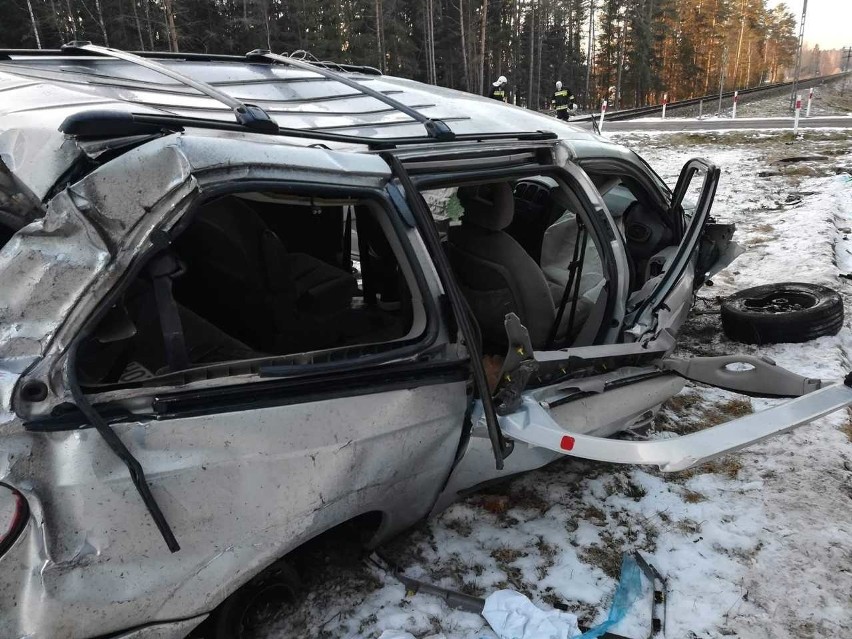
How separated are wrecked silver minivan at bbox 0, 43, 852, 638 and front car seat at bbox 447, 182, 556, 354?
0.01m

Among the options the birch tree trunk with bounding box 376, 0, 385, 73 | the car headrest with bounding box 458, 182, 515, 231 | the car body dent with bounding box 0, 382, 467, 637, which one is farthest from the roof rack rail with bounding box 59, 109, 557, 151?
the birch tree trunk with bounding box 376, 0, 385, 73

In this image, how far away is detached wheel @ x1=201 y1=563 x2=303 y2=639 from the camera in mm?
1986

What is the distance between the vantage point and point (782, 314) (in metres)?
4.38

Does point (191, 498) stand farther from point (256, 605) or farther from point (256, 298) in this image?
point (256, 298)

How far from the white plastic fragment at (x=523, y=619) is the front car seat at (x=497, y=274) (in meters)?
1.25

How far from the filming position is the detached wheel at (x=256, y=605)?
1.99 m

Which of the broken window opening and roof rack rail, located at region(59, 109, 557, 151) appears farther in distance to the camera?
the broken window opening

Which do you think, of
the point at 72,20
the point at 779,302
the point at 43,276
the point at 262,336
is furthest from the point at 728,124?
the point at 72,20

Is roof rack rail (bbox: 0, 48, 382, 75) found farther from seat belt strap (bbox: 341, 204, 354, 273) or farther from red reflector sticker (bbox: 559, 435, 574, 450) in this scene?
red reflector sticker (bbox: 559, 435, 574, 450)

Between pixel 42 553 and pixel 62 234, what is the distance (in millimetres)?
762

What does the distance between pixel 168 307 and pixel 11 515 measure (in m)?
0.60

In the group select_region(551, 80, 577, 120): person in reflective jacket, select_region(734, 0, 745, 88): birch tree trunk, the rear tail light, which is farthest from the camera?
select_region(734, 0, 745, 88): birch tree trunk

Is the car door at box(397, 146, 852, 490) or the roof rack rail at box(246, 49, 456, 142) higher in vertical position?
the roof rack rail at box(246, 49, 456, 142)

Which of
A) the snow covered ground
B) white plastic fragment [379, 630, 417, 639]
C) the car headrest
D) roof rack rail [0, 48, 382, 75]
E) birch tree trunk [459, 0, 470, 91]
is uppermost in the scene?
birch tree trunk [459, 0, 470, 91]
